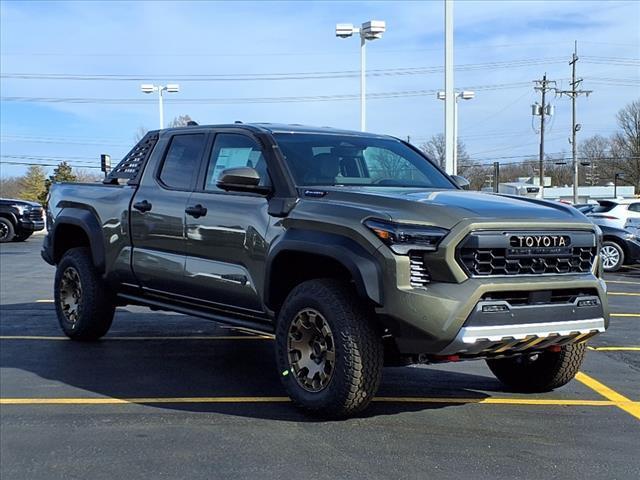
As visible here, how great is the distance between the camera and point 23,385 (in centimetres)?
539

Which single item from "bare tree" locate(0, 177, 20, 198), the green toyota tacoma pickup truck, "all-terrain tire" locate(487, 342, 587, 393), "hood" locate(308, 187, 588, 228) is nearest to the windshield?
the green toyota tacoma pickup truck

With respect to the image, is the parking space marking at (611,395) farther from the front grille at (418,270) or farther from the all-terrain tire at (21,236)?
the all-terrain tire at (21,236)

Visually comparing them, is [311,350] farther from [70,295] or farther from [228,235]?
[70,295]

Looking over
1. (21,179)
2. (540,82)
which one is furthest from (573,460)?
(21,179)

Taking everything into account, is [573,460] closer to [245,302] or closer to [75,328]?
[245,302]

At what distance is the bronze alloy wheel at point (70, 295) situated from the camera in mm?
6949

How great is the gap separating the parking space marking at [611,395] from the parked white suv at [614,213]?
7.95 m

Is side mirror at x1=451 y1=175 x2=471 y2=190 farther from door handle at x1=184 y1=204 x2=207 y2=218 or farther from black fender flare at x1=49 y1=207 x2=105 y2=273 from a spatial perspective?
black fender flare at x1=49 y1=207 x2=105 y2=273

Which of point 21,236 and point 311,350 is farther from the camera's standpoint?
point 21,236

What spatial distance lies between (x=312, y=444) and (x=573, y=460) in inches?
57.1

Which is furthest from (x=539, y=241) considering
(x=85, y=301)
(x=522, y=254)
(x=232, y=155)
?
(x=85, y=301)

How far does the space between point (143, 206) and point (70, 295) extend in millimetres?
1671

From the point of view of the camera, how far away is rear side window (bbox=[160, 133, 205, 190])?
230 inches

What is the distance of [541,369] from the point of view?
17.2 feet
